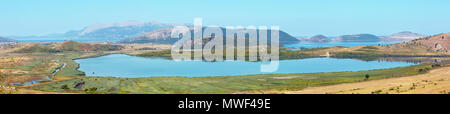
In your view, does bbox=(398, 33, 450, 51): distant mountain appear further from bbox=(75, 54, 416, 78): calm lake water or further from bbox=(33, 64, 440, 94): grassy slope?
bbox=(33, 64, 440, 94): grassy slope

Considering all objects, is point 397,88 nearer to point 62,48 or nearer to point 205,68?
point 205,68

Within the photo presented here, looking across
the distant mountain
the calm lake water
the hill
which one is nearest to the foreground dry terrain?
the calm lake water

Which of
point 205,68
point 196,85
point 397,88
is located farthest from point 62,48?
point 397,88

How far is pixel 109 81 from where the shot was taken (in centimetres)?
→ 6091

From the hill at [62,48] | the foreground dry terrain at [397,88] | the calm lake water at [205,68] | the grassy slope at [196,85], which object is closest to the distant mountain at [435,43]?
the calm lake water at [205,68]

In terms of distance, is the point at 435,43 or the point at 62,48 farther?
the point at 62,48

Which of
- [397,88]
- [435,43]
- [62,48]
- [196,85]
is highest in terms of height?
[435,43]

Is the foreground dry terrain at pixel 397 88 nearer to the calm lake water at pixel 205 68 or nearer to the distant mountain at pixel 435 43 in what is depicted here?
the calm lake water at pixel 205 68

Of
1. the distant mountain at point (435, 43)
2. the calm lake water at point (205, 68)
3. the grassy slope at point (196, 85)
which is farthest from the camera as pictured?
the distant mountain at point (435, 43)

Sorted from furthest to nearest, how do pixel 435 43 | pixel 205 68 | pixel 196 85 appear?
pixel 435 43 < pixel 205 68 < pixel 196 85

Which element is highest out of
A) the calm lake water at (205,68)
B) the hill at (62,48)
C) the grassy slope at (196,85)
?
the hill at (62,48)
